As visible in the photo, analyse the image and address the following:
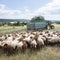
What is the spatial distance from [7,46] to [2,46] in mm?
734

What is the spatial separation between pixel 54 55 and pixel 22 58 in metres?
2.45

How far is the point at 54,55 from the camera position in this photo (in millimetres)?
13797

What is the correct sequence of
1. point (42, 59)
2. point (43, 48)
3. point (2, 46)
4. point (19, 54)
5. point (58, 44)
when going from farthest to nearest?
point (58, 44) → point (43, 48) → point (2, 46) → point (19, 54) → point (42, 59)

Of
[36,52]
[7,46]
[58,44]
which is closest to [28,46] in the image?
[36,52]

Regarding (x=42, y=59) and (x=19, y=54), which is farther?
(x=19, y=54)

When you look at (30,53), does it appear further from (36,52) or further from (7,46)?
(7,46)

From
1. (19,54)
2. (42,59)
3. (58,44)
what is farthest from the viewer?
(58,44)

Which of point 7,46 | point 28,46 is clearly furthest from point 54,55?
point 7,46

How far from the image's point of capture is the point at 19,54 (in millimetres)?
13555

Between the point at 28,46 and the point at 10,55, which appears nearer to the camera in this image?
the point at 10,55

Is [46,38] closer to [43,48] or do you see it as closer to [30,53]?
[43,48]

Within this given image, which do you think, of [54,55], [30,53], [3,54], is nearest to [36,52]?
[30,53]

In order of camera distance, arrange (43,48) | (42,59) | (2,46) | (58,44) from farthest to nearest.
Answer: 1. (58,44)
2. (43,48)
3. (2,46)
4. (42,59)

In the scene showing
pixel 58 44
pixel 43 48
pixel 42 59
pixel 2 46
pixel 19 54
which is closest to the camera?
pixel 42 59
